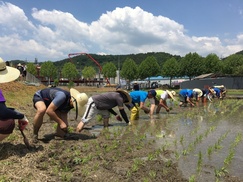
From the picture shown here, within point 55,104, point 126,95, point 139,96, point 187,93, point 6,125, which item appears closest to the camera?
point 6,125

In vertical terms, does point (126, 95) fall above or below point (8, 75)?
below

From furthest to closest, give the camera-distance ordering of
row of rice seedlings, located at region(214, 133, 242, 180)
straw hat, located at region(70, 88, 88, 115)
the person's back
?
the person's back < straw hat, located at region(70, 88, 88, 115) < row of rice seedlings, located at region(214, 133, 242, 180)

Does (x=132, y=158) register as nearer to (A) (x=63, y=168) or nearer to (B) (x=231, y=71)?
(A) (x=63, y=168)

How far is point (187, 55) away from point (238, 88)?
16.8m

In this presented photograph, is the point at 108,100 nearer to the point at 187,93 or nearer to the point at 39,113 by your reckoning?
the point at 39,113

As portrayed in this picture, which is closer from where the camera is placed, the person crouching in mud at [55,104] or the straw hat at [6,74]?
the straw hat at [6,74]

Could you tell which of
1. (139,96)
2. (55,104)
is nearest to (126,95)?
(139,96)

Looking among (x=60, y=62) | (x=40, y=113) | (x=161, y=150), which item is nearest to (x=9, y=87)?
(x=40, y=113)

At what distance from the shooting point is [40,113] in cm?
518

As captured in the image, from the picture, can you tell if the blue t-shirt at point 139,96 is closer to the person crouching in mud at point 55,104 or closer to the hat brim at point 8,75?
the person crouching in mud at point 55,104

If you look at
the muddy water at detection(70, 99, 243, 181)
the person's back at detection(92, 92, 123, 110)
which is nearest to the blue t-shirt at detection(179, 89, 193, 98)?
the muddy water at detection(70, 99, 243, 181)

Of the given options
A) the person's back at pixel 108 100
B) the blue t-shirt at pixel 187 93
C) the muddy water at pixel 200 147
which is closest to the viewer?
the muddy water at pixel 200 147

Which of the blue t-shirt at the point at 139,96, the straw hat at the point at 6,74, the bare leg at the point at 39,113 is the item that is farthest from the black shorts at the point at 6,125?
the blue t-shirt at the point at 139,96

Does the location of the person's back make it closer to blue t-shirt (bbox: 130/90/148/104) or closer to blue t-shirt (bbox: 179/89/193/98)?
blue t-shirt (bbox: 130/90/148/104)
